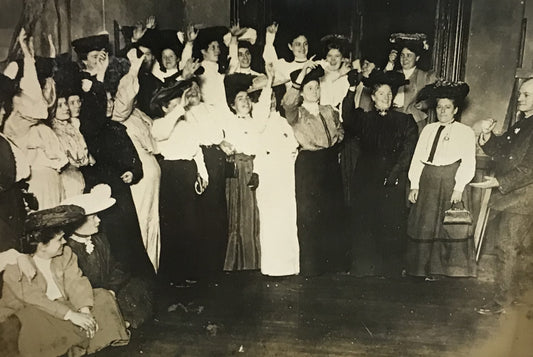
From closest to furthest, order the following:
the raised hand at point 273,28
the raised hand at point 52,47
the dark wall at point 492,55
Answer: the dark wall at point 492,55 < the raised hand at point 273,28 < the raised hand at point 52,47

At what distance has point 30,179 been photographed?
2789mm

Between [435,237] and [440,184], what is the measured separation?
0.25m

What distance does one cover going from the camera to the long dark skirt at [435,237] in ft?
8.65

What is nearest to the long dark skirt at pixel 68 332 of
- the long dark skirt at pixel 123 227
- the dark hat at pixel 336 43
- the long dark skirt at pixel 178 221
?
the long dark skirt at pixel 123 227

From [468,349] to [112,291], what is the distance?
5.84 feet

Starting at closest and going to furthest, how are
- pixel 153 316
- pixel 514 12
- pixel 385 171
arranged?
pixel 514 12 → pixel 385 171 → pixel 153 316

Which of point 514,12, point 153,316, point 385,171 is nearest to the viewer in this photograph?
point 514,12

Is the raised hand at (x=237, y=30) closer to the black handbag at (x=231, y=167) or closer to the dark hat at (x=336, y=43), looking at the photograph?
the dark hat at (x=336, y=43)

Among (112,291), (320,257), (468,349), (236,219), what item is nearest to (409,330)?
(468,349)

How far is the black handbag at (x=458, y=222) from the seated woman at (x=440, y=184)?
0.01m

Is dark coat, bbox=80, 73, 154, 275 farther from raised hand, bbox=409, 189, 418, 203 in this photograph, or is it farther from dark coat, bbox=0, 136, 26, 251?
raised hand, bbox=409, 189, 418, 203

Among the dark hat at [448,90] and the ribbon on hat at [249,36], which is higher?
the ribbon on hat at [249,36]

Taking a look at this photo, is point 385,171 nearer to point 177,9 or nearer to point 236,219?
point 236,219

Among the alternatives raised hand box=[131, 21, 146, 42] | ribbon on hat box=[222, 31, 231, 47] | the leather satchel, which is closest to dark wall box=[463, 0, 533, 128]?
the leather satchel
